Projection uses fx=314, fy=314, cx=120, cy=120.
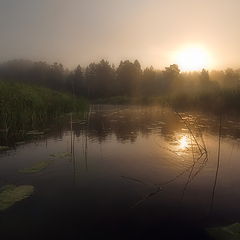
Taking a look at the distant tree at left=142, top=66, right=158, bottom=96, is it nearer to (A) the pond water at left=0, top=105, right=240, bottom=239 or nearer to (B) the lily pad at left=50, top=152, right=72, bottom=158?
(A) the pond water at left=0, top=105, right=240, bottom=239

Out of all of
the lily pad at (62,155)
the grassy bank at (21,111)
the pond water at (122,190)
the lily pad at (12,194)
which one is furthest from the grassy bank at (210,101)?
the lily pad at (12,194)

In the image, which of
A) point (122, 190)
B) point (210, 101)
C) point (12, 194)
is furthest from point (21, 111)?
point (210, 101)

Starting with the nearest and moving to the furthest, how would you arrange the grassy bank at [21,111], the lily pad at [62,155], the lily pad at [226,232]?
the lily pad at [226,232] → the lily pad at [62,155] → the grassy bank at [21,111]

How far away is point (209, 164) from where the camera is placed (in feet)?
33.7

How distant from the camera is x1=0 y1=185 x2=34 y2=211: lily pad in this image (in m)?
7.04

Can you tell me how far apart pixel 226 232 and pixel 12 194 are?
4.88 metres

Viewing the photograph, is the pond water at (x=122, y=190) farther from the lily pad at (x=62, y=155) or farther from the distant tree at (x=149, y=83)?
the distant tree at (x=149, y=83)

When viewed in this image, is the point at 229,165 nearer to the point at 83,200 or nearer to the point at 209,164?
the point at 209,164

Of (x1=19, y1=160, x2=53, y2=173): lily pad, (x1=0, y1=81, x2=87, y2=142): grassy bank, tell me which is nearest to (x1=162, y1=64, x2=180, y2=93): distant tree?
(x1=0, y1=81, x2=87, y2=142): grassy bank

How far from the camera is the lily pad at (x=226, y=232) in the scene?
18.4ft

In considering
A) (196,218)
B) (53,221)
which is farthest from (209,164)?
(53,221)

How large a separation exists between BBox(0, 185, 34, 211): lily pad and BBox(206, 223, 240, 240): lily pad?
4.25 m

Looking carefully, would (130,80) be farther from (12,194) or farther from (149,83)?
(12,194)

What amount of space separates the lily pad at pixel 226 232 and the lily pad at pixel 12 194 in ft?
13.9
